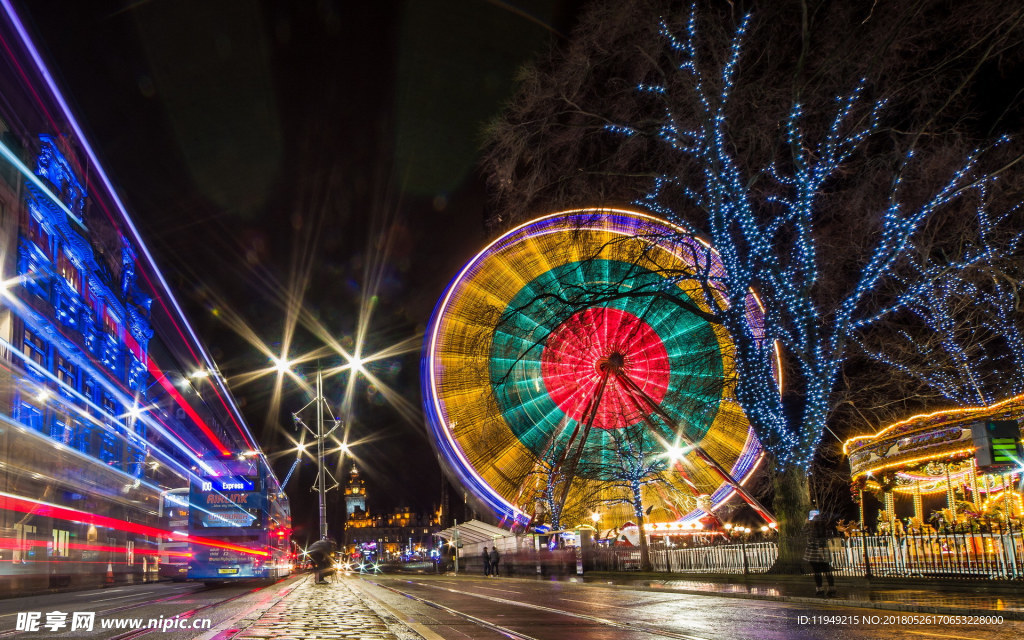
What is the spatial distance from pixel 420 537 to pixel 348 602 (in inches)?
6903

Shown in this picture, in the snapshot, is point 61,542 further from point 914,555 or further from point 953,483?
point 953,483

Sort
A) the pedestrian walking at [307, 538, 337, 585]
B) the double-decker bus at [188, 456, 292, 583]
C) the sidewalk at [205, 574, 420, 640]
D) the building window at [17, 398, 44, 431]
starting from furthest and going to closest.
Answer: the building window at [17, 398, 44, 431] → the pedestrian walking at [307, 538, 337, 585] → the double-decker bus at [188, 456, 292, 583] → the sidewalk at [205, 574, 420, 640]

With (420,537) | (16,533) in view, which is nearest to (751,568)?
(16,533)

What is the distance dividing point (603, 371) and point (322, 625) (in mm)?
20409

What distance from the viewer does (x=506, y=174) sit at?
64.0 feet

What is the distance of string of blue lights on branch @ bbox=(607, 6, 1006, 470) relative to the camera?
17422 millimetres

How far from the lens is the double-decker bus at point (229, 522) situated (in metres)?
23.6

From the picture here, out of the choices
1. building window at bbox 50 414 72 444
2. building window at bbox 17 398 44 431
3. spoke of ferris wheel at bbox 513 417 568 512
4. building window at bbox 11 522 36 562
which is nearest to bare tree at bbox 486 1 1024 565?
spoke of ferris wheel at bbox 513 417 568 512

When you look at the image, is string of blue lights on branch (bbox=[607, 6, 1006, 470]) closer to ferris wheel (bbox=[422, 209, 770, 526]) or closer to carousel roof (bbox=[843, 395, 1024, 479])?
carousel roof (bbox=[843, 395, 1024, 479])

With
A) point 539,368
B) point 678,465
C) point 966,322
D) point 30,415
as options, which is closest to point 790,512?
point 966,322

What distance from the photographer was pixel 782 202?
20.0 meters

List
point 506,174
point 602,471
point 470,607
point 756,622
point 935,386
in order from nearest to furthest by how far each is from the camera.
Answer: point 756,622, point 470,607, point 506,174, point 935,386, point 602,471

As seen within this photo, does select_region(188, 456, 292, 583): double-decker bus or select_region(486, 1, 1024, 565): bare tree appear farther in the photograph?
select_region(188, 456, 292, 583): double-decker bus

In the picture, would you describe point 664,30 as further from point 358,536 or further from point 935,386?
point 358,536
